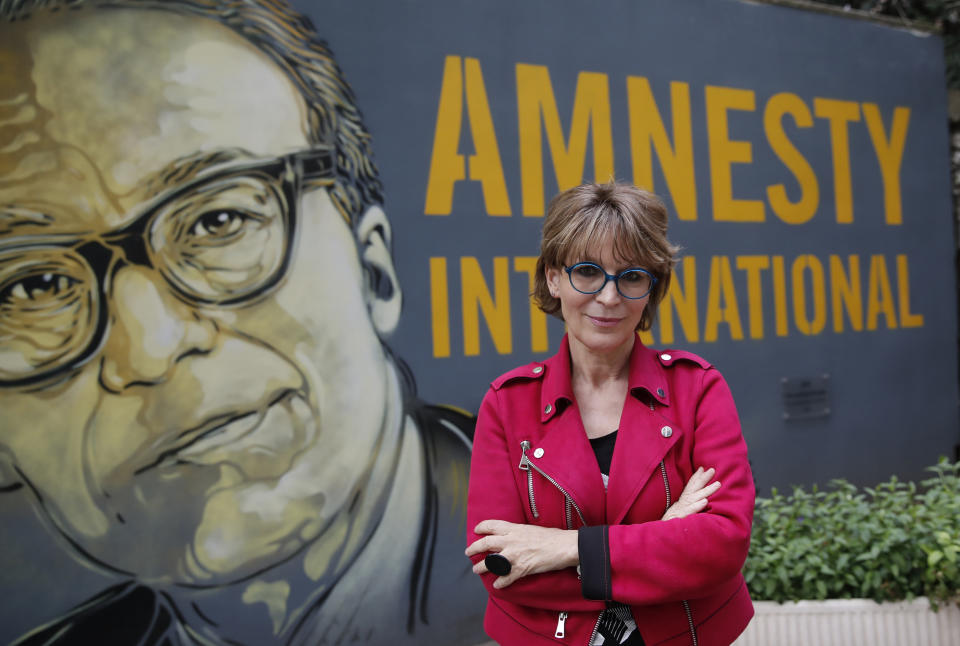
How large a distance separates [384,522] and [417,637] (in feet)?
1.75

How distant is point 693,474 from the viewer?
63.1 inches

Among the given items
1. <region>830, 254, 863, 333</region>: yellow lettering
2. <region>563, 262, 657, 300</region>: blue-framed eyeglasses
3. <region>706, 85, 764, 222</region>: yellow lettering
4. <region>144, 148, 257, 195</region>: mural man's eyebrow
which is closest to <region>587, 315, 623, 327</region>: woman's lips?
<region>563, 262, 657, 300</region>: blue-framed eyeglasses

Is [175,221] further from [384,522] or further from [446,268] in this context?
[384,522]

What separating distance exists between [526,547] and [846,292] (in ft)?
13.5

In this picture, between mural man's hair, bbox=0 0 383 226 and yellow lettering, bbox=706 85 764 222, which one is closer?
mural man's hair, bbox=0 0 383 226

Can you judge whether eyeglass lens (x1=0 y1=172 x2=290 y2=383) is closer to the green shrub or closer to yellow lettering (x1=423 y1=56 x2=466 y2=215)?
yellow lettering (x1=423 y1=56 x2=466 y2=215)

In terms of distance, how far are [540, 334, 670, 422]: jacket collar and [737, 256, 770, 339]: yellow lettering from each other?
3156mm

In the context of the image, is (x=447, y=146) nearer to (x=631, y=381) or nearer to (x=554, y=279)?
(x=554, y=279)

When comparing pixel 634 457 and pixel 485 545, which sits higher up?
pixel 634 457

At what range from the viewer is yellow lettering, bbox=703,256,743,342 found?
4555 millimetres

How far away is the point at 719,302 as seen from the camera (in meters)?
4.59

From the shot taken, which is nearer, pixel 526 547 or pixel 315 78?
pixel 526 547

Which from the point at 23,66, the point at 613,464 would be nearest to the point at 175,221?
the point at 23,66

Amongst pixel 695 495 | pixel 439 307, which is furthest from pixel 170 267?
pixel 695 495
